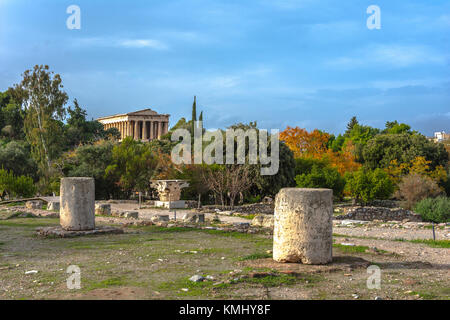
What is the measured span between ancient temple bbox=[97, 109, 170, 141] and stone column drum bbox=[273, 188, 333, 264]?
275 feet

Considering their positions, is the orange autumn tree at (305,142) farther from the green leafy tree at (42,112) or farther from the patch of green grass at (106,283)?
the patch of green grass at (106,283)

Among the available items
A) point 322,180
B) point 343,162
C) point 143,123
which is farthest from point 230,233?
point 143,123

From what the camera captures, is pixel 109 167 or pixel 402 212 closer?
pixel 402 212

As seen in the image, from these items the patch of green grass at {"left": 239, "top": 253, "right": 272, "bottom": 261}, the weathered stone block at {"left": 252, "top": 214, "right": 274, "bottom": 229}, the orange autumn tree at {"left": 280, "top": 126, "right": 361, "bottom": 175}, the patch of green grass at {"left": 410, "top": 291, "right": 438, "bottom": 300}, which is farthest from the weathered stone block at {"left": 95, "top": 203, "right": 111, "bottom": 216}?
the orange autumn tree at {"left": 280, "top": 126, "right": 361, "bottom": 175}

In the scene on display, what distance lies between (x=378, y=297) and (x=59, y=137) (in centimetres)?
3797

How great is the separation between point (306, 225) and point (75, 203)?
7.51m

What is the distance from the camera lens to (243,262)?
8430mm

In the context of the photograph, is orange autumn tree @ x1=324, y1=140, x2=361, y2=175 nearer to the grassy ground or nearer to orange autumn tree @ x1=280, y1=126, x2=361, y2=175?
orange autumn tree @ x1=280, y1=126, x2=361, y2=175

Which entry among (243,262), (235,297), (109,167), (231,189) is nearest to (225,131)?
(231,189)

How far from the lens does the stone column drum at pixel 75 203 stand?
1274 centimetres

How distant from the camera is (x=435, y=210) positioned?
22781 mm

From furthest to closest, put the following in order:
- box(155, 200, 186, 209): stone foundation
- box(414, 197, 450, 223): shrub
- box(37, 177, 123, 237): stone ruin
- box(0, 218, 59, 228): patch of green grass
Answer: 1. box(155, 200, 186, 209): stone foundation
2. box(414, 197, 450, 223): shrub
3. box(0, 218, 59, 228): patch of green grass
4. box(37, 177, 123, 237): stone ruin

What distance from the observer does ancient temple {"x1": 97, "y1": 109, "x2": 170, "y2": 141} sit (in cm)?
9100
